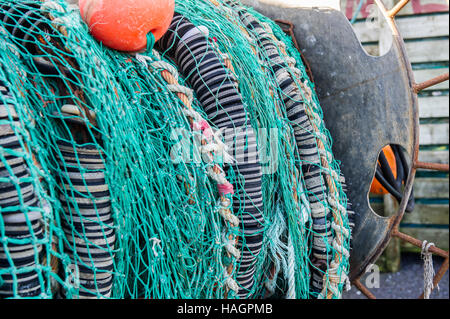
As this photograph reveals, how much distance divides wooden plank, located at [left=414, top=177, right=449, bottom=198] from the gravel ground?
50cm

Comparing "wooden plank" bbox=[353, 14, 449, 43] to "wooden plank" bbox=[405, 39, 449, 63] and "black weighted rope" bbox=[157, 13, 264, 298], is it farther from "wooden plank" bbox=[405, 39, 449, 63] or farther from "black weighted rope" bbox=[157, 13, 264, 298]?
"black weighted rope" bbox=[157, 13, 264, 298]

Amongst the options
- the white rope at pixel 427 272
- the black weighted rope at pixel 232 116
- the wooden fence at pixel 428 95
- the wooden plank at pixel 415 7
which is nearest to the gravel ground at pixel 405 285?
the wooden fence at pixel 428 95

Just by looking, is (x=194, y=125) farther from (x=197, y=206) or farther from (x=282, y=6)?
(x=282, y=6)

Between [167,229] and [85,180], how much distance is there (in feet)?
0.74

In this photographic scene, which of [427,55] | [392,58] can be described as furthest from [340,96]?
[427,55]

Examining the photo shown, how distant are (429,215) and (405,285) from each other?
54 centimetres

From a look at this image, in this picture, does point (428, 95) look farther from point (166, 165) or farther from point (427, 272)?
point (166, 165)

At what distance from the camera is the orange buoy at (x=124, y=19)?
79cm

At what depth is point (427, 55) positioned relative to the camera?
109 inches

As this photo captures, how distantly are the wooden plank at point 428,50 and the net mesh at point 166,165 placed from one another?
76.6 inches

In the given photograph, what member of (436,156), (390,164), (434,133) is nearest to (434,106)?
(434,133)

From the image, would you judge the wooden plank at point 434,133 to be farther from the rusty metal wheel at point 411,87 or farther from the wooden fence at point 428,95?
the rusty metal wheel at point 411,87

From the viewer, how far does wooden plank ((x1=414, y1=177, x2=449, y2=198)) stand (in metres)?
2.81

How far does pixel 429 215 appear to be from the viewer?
2.87m
